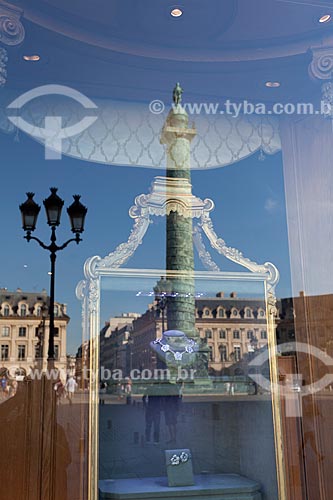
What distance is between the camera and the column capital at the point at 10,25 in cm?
163

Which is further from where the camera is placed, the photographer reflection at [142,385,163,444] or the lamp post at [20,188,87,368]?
the photographer reflection at [142,385,163,444]

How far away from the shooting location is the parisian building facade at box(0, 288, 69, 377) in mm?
1609

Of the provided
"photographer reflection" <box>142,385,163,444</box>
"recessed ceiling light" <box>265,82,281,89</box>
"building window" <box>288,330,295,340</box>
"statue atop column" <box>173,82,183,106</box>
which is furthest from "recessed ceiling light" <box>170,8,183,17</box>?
"photographer reflection" <box>142,385,163,444</box>

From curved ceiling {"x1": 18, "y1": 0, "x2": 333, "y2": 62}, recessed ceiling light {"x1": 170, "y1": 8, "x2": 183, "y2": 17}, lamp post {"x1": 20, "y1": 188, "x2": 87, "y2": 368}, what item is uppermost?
recessed ceiling light {"x1": 170, "y1": 8, "x2": 183, "y2": 17}

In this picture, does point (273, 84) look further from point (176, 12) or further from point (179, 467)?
point (179, 467)

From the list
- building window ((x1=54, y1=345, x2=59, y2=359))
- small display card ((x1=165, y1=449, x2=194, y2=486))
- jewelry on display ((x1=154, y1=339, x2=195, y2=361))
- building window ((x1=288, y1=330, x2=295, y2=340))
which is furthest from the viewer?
jewelry on display ((x1=154, y1=339, x2=195, y2=361))

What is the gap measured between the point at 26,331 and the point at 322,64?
1491 millimetres

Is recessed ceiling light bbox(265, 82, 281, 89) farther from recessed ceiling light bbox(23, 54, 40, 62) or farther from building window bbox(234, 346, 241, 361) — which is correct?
building window bbox(234, 346, 241, 361)

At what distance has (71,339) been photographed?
1.80m

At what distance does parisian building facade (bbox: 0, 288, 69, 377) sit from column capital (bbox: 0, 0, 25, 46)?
87 cm

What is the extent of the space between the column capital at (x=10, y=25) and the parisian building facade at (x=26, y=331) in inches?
34.1

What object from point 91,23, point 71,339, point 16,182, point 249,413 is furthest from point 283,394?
point 91,23

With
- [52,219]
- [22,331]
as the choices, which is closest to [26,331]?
[22,331]

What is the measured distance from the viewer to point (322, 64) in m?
1.88
